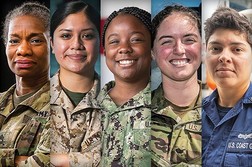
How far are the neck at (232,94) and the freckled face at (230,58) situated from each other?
35 millimetres

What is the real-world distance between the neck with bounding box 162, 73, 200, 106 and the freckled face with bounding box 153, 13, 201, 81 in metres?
0.05

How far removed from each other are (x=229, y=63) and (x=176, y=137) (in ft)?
3.11

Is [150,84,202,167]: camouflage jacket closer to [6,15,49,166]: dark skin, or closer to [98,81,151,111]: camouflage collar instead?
[98,81,151,111]: camouflage collar

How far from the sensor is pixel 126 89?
4.75 metres

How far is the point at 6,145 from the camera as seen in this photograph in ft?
15.8

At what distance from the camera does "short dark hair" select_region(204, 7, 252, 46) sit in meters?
4.54

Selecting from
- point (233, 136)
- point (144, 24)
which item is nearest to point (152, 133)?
point (233, 136)

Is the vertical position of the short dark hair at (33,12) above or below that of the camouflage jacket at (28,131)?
above

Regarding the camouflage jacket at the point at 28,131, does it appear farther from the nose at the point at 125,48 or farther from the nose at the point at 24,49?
the nose at the point at 125,48

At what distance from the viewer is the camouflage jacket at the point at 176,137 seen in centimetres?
455

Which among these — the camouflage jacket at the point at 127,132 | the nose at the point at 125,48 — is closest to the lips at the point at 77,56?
the nose at the point at 125,48

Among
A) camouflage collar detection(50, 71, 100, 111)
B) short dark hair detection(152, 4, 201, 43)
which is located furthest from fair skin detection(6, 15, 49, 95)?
short dark hair detection(152, 4, 201, 43)

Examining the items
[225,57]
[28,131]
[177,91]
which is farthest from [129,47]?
[28,131]

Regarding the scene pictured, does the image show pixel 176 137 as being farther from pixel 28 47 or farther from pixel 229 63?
pixel 28 47
